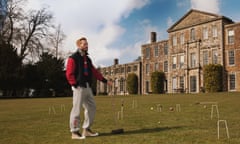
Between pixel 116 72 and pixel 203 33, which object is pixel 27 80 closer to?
pixel 116 72

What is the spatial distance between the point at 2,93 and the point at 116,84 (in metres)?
25.2

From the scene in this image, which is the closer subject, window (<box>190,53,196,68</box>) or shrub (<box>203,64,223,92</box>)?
shrub (<box>203,64,223,92</box>)

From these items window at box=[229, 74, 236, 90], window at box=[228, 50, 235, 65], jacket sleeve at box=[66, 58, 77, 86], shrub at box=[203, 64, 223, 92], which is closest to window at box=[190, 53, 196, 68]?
shrub at box=[203, 64, 223, 92]

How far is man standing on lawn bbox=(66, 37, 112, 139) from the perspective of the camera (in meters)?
7.52

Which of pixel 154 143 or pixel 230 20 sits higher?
pixel 230 20

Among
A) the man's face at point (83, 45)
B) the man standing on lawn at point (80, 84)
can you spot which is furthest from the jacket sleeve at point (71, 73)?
the man's face at point (83, 45)

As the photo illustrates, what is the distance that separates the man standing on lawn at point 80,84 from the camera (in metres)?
7.52

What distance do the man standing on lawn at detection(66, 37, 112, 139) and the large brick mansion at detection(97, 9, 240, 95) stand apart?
37413 millimetres

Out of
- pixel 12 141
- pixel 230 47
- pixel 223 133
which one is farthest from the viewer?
pixel 230 47

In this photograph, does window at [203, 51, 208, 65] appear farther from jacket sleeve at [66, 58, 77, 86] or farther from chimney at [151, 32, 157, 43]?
jacket sleeve at [66, 58, 77, 86]

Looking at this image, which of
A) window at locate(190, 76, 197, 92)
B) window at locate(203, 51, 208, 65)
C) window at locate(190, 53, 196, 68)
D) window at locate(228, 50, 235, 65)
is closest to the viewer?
window at locate(228, 50, 235, 65)

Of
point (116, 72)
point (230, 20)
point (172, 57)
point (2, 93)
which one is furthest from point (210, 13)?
point (2, 93)

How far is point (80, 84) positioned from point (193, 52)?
41.0 metres

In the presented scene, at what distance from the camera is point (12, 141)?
23.7 feet
